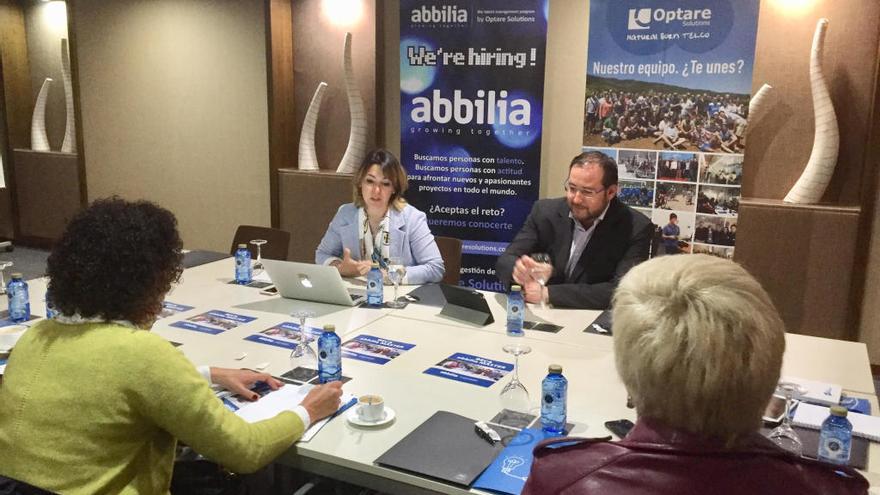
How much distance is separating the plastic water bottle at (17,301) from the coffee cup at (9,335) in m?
0.11

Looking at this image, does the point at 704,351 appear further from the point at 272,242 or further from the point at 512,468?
the point at 272,242

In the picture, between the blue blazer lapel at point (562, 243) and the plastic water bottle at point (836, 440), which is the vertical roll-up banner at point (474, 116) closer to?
the blue blazer lapel at point (562, 243)

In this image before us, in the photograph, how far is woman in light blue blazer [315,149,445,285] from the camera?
3.62 meters

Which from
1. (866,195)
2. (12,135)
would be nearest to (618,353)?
(866,195)

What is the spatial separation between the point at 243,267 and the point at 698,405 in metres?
2.66

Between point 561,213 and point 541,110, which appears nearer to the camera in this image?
point 561,213

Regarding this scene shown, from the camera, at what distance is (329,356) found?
2170mm

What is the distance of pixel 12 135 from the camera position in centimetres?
728

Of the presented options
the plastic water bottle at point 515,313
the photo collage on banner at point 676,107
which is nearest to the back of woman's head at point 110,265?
the plastic water bottle at point 515,313

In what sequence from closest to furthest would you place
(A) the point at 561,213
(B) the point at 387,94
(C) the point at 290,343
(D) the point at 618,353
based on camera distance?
(D) the point at 618,353 < (C) the point at 290,343 < (A) the point at 561,213 < (B) the point at 387,94

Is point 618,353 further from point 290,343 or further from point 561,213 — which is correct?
point 561,213

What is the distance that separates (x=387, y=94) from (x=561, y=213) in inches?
98.1

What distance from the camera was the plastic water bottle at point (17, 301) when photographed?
9.00ft

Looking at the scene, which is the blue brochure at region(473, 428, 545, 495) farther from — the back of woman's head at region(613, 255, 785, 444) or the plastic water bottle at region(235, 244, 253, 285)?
the plastic water bottle at region(235, 244, 253, 285)
